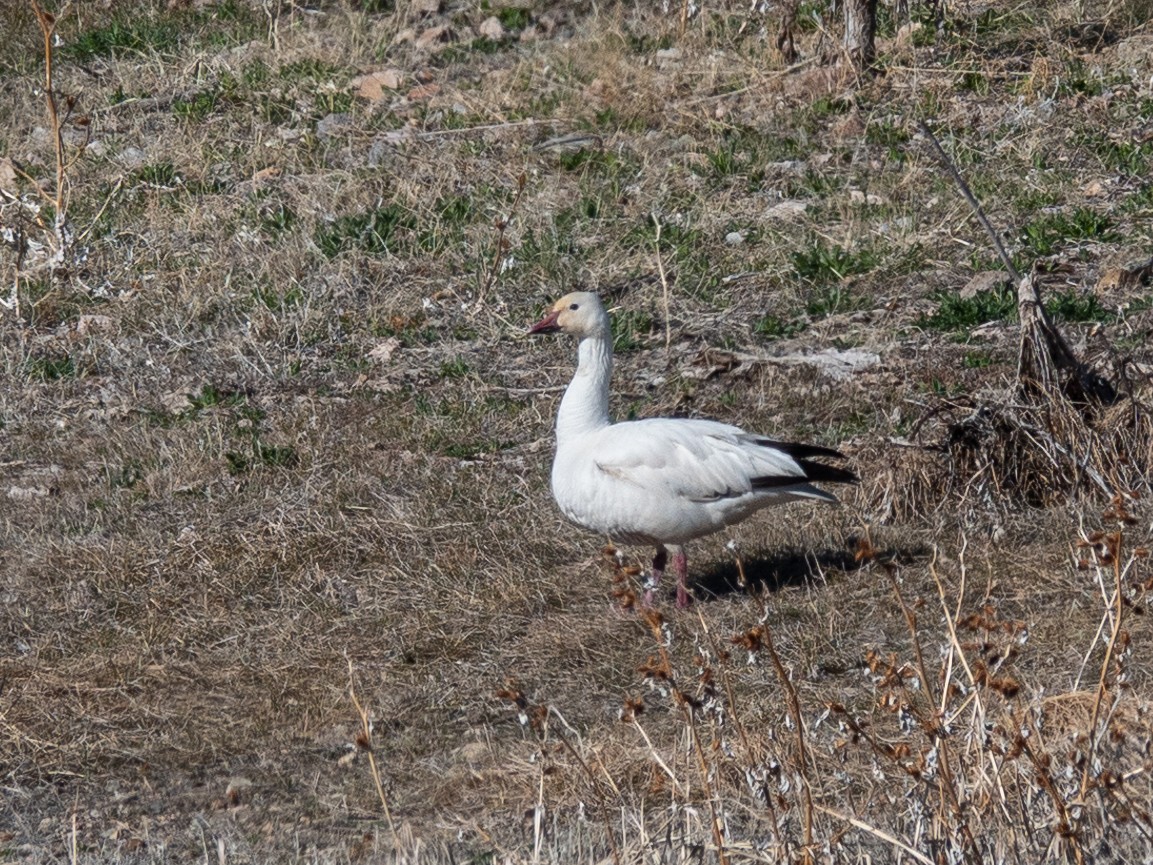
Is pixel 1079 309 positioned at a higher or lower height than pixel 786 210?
higher

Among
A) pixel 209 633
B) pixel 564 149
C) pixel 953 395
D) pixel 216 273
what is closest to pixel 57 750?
pixel 209 633

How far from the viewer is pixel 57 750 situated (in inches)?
207

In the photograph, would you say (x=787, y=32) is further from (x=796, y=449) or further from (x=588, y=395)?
(x=796, y=449)

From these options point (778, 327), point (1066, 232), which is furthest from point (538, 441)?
point (1066, 232)

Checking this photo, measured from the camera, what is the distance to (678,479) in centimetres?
569

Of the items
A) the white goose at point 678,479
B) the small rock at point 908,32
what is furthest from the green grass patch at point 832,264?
the white goose at point 678,479

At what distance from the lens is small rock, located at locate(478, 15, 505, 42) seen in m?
12.4

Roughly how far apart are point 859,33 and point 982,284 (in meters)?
3.06

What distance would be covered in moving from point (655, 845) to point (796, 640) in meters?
1.96

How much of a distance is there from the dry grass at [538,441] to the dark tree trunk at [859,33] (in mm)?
173

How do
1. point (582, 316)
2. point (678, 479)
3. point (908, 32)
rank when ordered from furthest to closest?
point (908, 32), point (582, 316), point (678, 479)

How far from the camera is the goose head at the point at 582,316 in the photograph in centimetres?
635

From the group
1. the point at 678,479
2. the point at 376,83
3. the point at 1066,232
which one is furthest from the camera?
the point at 376,83

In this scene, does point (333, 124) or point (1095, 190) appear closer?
point (1095, 190)
